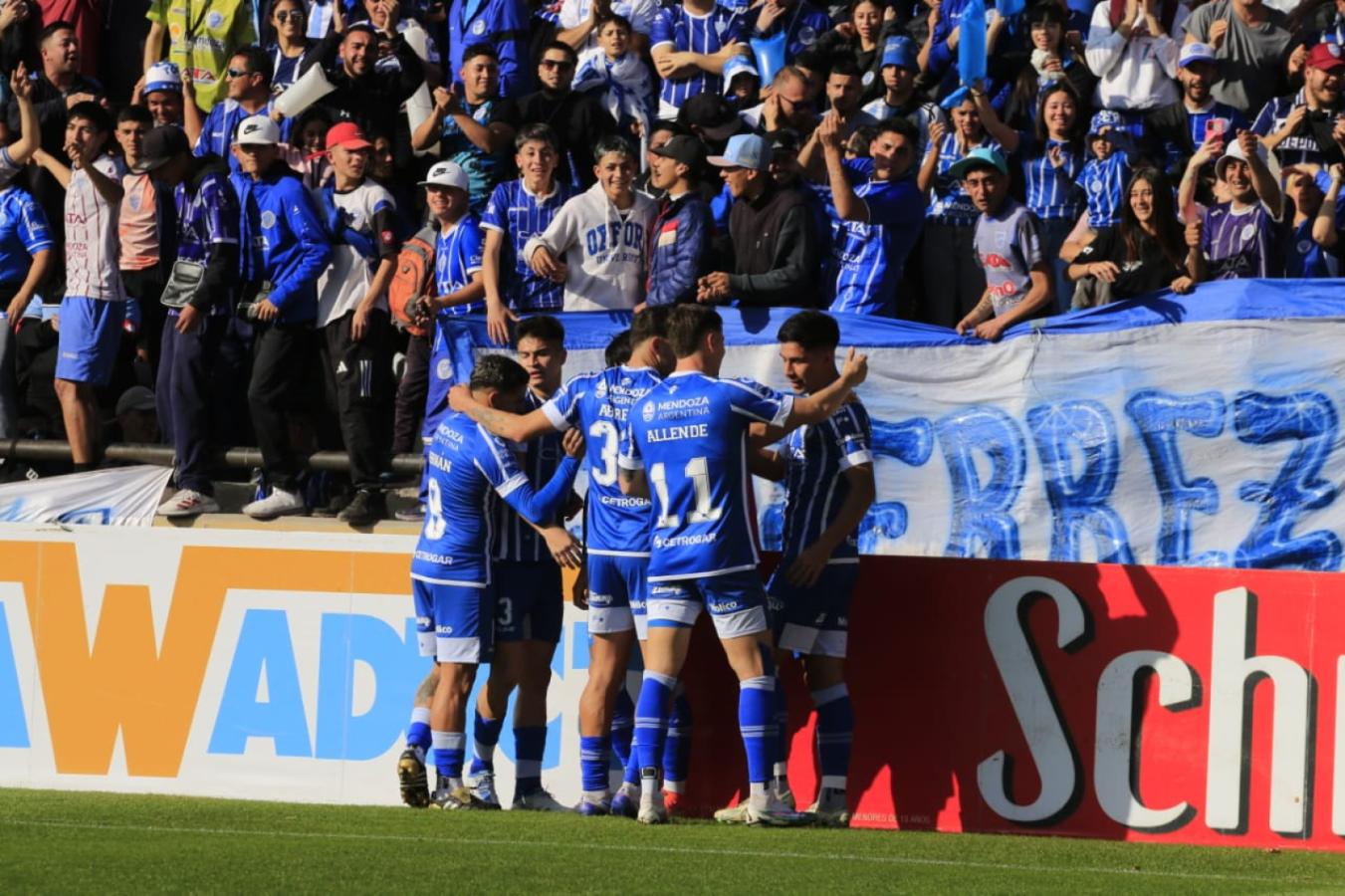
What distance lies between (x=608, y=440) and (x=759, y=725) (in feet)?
4.70

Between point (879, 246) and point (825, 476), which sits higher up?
point (879, 246)

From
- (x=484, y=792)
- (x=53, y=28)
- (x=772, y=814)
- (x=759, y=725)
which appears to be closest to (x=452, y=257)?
(x=484, y=792)

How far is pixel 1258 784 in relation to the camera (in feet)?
28.7

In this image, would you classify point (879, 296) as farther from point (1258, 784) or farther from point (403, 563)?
point (1258, 784)

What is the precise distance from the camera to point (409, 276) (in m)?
12.2

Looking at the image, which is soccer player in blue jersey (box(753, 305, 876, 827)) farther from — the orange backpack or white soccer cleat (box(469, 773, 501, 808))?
the orange backpack

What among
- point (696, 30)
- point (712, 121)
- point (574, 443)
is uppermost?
point (696, 30)

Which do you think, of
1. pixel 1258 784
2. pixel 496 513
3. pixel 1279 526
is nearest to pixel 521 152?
pixel 496 513

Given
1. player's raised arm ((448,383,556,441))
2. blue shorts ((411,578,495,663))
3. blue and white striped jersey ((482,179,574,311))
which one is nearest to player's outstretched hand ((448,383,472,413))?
player's raised arm ((448,383,556,441))

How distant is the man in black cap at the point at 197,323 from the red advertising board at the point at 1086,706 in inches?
161

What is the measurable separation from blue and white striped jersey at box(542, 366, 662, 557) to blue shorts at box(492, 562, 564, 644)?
1.50 feet

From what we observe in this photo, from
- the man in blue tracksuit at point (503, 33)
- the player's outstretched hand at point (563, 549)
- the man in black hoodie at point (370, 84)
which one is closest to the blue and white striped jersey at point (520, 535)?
the player's outstretched hand at point (563, 549)

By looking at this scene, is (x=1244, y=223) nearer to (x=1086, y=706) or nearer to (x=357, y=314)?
(x=1086, y=706)

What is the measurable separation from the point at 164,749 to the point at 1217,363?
5800 millimetres
